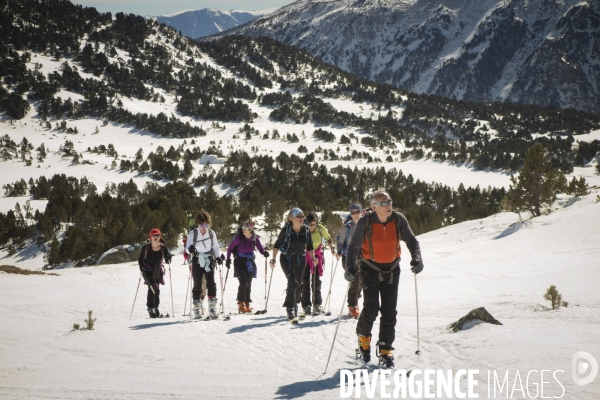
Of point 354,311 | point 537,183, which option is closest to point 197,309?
point 354,311

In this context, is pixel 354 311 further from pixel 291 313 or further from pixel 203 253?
pixel 203 253

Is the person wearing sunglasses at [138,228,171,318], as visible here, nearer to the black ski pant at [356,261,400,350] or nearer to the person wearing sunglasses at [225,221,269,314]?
the person wearing sunglasses at [225,221,269,314]

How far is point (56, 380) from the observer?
4.32m

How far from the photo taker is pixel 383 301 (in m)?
4.59

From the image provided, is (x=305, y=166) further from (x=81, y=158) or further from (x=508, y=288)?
(x=508, y=288)

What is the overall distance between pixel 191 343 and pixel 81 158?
252ft

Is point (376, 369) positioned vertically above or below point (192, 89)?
below

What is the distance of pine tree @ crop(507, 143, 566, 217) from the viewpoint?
2084 cm

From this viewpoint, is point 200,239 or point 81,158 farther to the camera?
point 81,158

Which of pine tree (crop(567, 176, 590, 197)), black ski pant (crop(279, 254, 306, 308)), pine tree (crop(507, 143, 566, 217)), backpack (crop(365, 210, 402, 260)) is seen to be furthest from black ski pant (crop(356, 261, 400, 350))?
pine tree (crop(567, 176, 590, 197))

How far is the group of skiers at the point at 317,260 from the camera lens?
4.45 m

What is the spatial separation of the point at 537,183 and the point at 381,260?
20.3 meters

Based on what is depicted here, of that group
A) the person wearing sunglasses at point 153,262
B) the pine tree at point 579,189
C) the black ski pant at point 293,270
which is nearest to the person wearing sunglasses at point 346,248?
the black ski pant at point 293,270

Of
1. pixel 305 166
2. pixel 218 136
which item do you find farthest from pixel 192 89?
pixel 305 166
